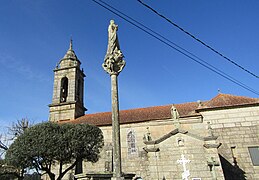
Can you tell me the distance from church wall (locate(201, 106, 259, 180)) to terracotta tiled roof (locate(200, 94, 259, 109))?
59cm

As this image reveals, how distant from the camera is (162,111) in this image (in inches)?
890

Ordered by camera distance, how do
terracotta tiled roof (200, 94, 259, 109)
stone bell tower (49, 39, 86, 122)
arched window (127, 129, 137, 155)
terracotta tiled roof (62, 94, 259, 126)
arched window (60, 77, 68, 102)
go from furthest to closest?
arched window (60, 77, 68, 102) < stone bell tower (49, 39, 86, 122) < arched window (127, 129, 137, 155) < terracotta tiled roof (62, 94, 259, 126) < terracotta tiled roof (200, 94, 259, 109)

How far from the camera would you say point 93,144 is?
1859cm

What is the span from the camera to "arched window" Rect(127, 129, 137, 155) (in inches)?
818

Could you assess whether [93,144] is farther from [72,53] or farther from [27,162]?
[72,53]

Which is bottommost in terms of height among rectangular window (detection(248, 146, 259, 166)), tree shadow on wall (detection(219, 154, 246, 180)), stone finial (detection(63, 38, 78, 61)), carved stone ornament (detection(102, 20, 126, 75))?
tree shadow on wall (detection(219, 154, 246, 180))

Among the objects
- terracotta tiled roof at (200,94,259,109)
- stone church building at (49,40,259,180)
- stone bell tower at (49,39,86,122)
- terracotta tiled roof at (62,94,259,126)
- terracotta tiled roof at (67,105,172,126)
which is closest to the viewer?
stone church building at (49,40,259,180)

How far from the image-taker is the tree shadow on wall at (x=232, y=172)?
17.1 metres

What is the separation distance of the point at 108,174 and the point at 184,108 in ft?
52.3

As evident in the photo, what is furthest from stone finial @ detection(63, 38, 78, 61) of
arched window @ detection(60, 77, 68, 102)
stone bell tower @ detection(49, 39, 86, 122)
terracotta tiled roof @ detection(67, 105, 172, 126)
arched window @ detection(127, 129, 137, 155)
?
arched window @ detection(127, 129, 137, 155)

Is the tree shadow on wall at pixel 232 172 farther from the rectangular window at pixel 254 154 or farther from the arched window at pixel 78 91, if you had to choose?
the arched window at pixel 78 91

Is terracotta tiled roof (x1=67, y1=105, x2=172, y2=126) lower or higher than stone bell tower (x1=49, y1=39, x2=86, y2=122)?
lower

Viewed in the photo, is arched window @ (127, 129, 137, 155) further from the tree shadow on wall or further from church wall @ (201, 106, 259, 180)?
the tree shadow on wall

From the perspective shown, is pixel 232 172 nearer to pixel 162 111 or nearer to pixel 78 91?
pixel 162 111
